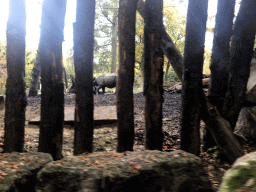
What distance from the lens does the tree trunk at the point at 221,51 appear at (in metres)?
4.13

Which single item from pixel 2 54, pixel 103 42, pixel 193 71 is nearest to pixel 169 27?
pixel 103 42

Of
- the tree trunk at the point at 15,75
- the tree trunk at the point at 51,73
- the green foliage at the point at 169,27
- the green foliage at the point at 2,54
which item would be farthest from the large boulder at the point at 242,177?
the green foliage at the point at 2,54

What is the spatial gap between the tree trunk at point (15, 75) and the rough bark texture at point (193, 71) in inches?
105

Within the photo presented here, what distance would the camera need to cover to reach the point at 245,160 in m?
1.64

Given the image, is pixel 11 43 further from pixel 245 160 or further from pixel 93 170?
pixel 245 160

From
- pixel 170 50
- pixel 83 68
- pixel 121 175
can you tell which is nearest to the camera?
pixel 121 175

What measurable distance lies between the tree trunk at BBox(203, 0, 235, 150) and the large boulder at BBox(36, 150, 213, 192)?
71.4 inches

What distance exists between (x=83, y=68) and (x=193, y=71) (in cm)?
177

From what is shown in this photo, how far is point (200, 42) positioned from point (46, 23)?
2.49 meters

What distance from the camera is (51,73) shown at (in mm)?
3717

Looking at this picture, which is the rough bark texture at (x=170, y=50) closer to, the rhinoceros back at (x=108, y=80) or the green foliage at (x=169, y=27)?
the green foliage at (x=169, y=27)

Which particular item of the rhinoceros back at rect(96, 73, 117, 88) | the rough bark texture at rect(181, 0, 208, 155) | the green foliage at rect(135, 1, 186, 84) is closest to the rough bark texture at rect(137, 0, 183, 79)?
Answer: the rough bark texture at rect(181, 0, 208, 155)

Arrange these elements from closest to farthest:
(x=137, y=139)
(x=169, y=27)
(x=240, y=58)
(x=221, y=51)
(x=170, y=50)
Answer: (x=240, y=58) < (x=221, y=51) < (x=170, y=50) < (x=137, y=139) < (x=169, y=27)

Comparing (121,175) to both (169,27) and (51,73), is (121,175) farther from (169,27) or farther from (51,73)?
(169,27)
